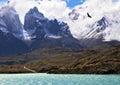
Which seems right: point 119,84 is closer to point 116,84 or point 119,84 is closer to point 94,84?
point 116,84

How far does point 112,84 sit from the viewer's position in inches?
6068

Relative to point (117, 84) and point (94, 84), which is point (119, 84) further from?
point (94, 84)

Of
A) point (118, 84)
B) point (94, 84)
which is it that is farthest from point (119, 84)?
point (94, 84)

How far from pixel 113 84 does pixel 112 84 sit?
46 centimetres

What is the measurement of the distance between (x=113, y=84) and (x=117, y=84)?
1663 millimetres

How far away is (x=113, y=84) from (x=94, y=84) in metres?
8.62

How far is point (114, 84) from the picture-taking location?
154 metres

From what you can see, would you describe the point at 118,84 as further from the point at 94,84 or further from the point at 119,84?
the point at 94,84

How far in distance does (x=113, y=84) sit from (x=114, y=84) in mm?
421

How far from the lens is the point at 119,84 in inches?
6053

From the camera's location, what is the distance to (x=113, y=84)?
154250 mm

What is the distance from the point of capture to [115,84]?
15412cm

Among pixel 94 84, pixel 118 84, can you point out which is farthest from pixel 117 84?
pixel 94 84

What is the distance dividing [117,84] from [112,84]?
82.1 inches
